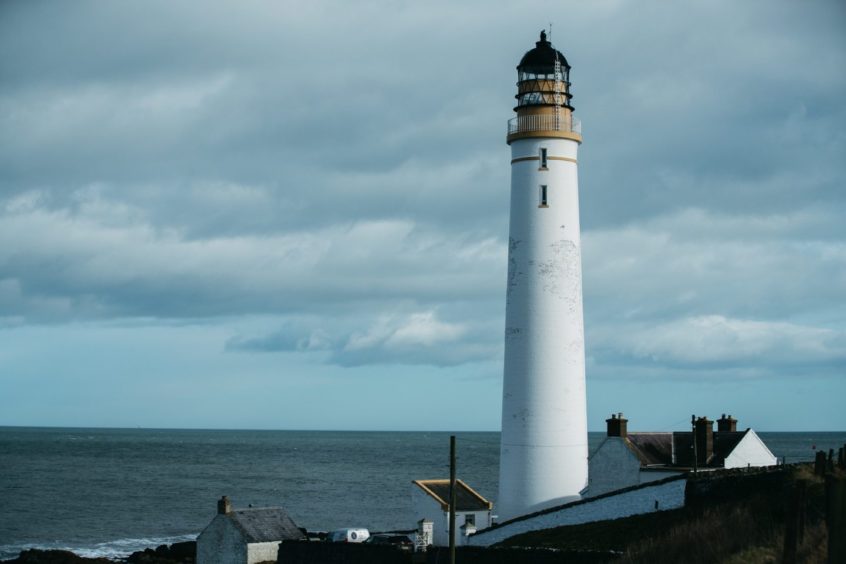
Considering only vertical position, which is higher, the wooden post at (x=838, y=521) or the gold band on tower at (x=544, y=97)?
the gold band on tower at (x=544, y=97)

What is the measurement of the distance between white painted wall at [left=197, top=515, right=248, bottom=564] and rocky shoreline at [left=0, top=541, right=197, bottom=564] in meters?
7.01

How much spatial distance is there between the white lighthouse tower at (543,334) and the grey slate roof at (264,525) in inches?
A: 353

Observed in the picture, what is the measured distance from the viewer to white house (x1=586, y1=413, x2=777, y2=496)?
40.8 metres

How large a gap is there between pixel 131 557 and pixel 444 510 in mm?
17650

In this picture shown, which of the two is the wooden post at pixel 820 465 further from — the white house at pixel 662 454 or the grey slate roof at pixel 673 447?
the grey slate roof at pixel 673 447

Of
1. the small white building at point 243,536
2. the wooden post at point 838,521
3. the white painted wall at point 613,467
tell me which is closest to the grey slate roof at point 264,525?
the small white building at point 243,536

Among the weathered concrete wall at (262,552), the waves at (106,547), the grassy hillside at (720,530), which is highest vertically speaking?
the grassy hillside at (720,530)

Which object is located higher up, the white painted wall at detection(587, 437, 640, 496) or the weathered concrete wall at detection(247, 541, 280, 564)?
the white painted wall at detection(587, 437, 640, 496)

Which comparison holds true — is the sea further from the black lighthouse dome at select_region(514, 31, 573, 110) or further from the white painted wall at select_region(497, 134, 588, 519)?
the black lighthouse dome at select_region(514, 31, 573, 110)

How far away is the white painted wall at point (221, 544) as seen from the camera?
1629 inches

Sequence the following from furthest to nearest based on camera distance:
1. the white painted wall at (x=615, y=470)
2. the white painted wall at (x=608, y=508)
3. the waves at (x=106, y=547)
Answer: the waves at (x=106, y=547), the white painted wall at (x=615, y=470), the white painted wall at (x=608, y=508)

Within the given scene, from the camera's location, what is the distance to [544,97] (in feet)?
128

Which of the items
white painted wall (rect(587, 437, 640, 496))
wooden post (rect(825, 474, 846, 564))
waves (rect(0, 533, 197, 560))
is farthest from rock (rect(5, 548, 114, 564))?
wooden post (rect(825, 474, 846, 564))

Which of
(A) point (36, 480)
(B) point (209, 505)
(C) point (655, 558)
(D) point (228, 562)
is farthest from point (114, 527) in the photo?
(C) point (655, 558)
